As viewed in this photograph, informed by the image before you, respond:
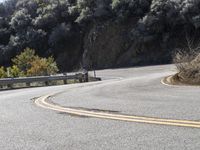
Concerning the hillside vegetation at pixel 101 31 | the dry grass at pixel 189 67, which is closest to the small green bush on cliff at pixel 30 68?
the hillside vegetation at pixel 101 31

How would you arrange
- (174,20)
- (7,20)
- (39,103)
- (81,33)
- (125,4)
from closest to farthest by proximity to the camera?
(39,103) < (174,20) < (125,4) < (81,33) < (7,20)

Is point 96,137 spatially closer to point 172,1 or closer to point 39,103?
point 39,103

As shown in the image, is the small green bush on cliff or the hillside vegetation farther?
the hillside vegetation

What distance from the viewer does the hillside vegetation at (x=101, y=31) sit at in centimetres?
4916

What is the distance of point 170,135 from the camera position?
23.3 feet

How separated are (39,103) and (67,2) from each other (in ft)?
175

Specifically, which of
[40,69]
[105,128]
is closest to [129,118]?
[105,128]

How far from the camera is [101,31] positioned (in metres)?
58.2

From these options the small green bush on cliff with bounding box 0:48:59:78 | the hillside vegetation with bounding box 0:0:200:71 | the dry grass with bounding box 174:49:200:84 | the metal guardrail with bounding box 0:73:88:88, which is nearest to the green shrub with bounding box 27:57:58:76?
the small green bush on cliff with bounding box 0:48:59:78

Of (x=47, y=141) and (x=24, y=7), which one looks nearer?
(x=47, y=141)

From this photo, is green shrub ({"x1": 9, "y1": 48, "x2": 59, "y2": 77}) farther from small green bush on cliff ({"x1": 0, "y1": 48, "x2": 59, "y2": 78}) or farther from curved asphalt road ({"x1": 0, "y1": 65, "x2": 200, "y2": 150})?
curved asphalt road ({"x1": 0, "y1": 65, "x2": 200, "y2": 150})

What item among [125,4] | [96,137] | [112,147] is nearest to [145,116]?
[96,137]

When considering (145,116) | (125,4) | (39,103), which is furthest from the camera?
(125,4)

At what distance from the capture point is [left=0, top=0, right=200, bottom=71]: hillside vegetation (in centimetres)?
4916
